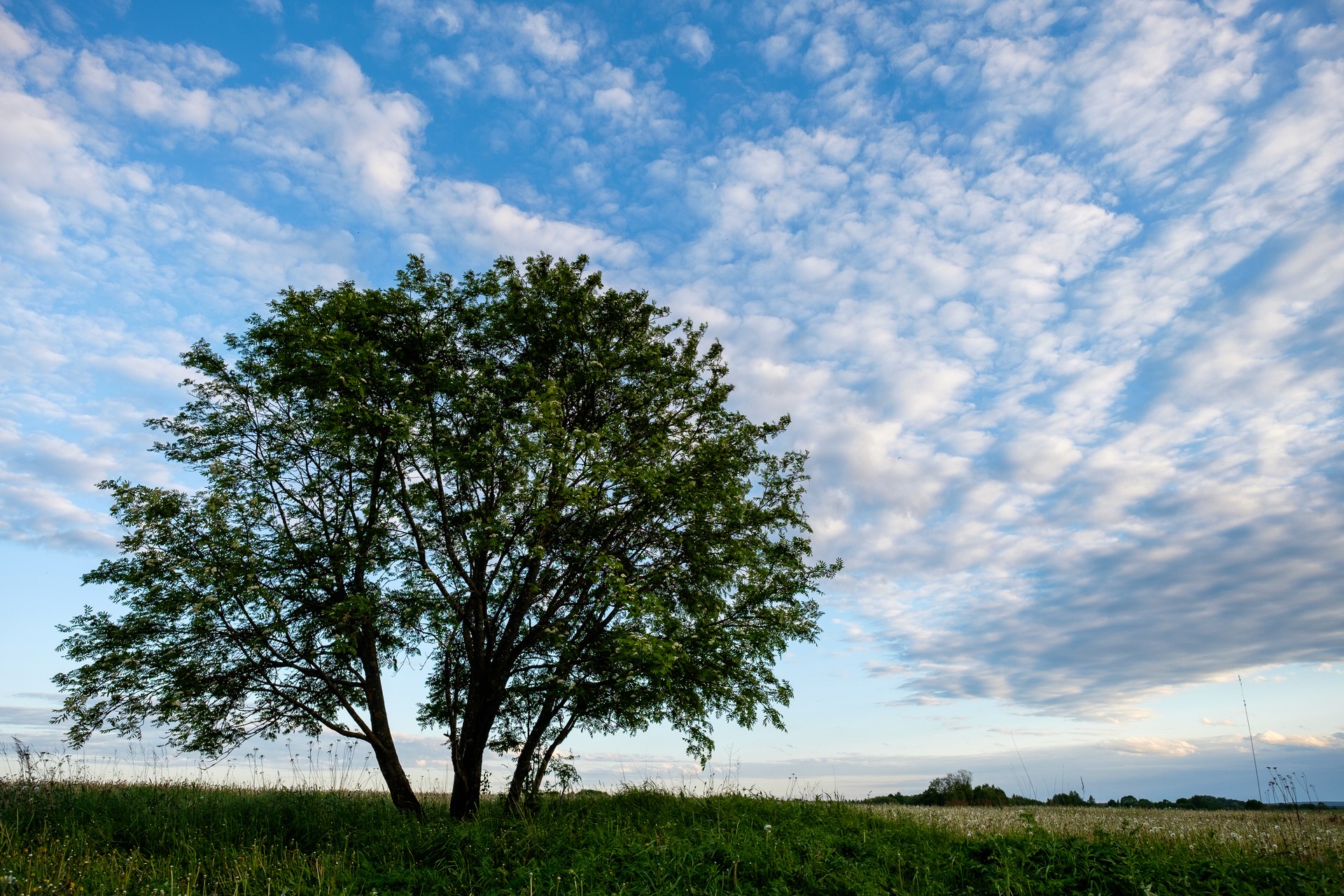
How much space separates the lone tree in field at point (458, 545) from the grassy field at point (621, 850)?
2.06 meters

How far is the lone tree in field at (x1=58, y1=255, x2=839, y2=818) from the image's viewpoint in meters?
17.2

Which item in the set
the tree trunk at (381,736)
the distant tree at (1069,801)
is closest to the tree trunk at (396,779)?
the tree trunk at (381,736)

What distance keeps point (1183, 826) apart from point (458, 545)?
715 inches

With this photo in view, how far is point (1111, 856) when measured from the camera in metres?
10.6

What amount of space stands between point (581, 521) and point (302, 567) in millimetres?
6730

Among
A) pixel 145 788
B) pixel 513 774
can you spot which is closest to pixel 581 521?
pixel 513 774

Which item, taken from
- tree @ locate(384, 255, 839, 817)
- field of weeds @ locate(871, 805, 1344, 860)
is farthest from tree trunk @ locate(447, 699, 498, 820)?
field of weeds @ locate(871, 805, 1344, 860)

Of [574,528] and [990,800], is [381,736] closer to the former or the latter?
[574,528]

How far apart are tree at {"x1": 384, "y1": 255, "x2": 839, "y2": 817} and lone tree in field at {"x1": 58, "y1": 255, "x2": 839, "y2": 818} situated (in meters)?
0.07

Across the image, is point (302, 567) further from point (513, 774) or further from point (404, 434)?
point (513, 774)

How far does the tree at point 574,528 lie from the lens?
17781 millimetres

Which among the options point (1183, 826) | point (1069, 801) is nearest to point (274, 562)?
point (1183, 826)

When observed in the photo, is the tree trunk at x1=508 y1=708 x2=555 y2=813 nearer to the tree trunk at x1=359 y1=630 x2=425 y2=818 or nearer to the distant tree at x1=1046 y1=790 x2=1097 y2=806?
the tree trunk at x1=359 y1=630 x2=425 y2=818

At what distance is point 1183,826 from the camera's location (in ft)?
56.3
